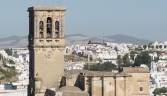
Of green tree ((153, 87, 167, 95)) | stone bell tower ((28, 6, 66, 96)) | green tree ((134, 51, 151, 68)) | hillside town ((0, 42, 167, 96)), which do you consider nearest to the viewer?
stone bell tower ((28, 6, 66, 96))

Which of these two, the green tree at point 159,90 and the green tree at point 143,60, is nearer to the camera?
the green tree at point 159,90

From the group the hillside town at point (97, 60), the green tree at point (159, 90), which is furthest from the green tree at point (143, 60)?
the green tree at point (159, 90)

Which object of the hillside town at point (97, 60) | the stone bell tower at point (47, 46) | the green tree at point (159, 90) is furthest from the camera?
the hillside town at point (97, 60)

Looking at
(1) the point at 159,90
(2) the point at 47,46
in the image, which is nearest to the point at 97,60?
(1) the point at 159,90

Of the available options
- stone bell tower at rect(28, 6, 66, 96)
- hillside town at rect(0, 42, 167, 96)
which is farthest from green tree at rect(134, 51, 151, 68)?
stone bell tower at rect(28, 6, 66, 96)

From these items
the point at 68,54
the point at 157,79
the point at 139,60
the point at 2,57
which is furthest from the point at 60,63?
the point at 68,54

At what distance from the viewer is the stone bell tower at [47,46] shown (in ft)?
168

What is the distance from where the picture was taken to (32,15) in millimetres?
52469

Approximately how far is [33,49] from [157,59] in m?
119

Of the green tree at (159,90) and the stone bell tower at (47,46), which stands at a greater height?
the stone bell tower at (47,46)

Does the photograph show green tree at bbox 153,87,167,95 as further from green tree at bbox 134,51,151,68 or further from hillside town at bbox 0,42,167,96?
green tree at bbox 134,51,151,68

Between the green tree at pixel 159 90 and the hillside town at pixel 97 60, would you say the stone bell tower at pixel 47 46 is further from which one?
the hillside town at pixel 97 60

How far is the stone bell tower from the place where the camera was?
51.2 m

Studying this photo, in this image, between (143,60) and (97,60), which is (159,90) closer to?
(143,60)
